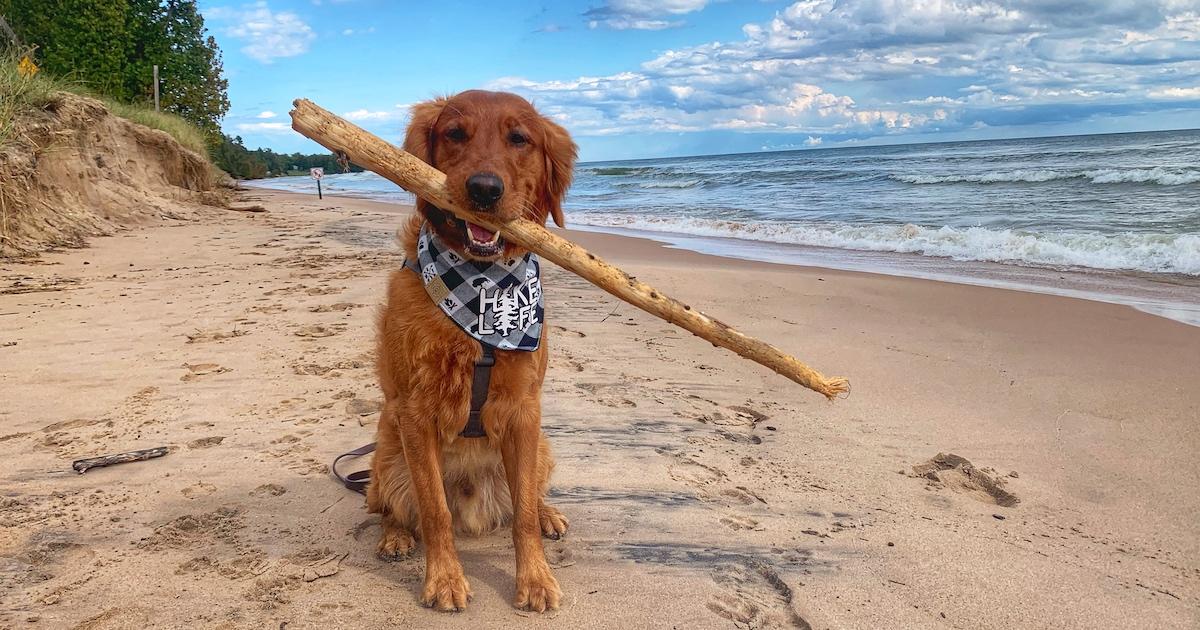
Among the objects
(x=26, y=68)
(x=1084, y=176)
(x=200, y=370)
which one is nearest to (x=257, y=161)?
(x=26, y=68)

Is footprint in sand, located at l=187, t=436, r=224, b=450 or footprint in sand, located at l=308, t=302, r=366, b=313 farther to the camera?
footprint in sand, located at l=308, t=302, r=366, b=313

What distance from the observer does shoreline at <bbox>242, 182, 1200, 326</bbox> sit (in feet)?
25.3

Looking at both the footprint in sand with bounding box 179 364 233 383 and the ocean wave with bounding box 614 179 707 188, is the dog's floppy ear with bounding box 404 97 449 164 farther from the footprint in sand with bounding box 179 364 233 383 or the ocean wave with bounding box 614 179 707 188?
the ocean wave with bounding box 614 179 707 188

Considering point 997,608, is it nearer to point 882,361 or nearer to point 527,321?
point 527,321

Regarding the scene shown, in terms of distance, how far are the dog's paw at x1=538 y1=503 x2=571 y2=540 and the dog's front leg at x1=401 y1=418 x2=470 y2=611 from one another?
49 centimetres

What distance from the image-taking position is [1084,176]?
21.3 meters

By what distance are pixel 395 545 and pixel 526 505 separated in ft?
1.94

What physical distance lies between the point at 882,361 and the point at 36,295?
7.61 metres

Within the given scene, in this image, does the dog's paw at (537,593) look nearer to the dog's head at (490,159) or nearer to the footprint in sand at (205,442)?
the dog's head at (490,159)

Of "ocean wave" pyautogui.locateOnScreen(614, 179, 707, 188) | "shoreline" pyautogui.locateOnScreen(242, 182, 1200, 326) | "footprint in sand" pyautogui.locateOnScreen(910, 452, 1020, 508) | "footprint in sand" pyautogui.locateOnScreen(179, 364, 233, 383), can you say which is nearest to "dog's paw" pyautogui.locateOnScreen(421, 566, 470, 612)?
"footprint in sand" pyautogui.locateOnScreen(910, 452, 1020, 508)

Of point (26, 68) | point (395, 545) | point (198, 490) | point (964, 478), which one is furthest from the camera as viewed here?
point (26, 68)

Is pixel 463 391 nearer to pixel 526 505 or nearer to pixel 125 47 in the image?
pixel 526 505

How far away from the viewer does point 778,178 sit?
32.7 m

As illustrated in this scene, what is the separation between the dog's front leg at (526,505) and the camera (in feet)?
8.60
